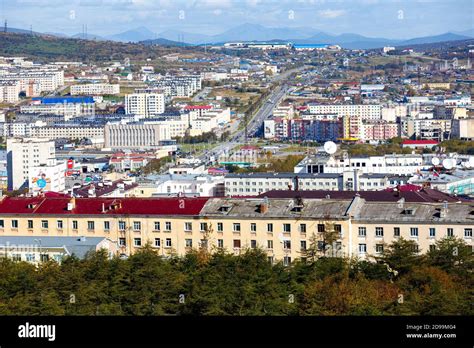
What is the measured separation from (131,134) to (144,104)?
4.27m

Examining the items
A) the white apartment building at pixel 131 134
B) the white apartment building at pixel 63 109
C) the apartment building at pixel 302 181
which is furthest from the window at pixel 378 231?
the white apartment building at pixel 63 109

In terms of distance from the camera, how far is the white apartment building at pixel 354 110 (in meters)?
25.0

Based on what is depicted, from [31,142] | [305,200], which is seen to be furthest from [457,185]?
[31,142]

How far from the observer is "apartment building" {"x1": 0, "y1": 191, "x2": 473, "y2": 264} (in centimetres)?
589

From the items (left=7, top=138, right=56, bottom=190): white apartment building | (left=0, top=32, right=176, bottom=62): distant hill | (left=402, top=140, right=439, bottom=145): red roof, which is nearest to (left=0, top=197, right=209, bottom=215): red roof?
(left=7, top=138, right=56, bottom=190): white apartment building

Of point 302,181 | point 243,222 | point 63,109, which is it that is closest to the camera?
point 243,222

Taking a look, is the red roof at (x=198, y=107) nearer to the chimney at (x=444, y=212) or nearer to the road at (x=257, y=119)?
the road at (x=257, y=119)

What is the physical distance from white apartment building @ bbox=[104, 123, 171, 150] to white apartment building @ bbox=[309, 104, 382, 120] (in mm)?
4428

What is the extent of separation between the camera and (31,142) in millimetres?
16172

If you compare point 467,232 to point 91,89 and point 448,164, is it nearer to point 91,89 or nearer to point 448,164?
point 448,164

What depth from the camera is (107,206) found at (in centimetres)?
652

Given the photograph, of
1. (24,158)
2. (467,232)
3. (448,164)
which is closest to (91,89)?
(24,158)

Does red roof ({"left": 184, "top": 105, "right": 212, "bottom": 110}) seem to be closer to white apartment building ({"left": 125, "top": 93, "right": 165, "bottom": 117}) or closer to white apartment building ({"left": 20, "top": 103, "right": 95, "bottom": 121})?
white apartment building ({"left": 125, "top": 93, "right": 165, "bottom": 117})

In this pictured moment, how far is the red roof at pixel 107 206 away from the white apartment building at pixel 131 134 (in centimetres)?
1601
